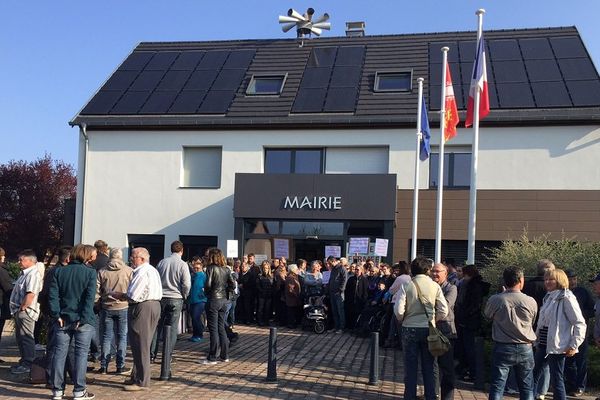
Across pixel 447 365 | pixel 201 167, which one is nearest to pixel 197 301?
pixel 447 365

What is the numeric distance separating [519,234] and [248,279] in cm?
854

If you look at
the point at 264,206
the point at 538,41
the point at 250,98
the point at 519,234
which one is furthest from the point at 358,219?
the point at 538,41

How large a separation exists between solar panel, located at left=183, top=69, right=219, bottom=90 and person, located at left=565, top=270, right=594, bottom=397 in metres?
16.7

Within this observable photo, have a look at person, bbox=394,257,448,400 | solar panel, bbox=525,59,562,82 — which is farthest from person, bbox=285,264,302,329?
solar panel, bbox=525,59,562,82

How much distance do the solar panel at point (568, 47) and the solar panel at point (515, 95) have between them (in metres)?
2.52

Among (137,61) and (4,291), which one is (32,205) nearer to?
(137,61)

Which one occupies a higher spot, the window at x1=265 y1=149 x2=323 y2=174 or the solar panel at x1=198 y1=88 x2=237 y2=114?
the solar panel at x1=198 y1=88 x2=237 y2=114

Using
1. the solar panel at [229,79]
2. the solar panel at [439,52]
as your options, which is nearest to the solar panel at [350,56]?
the solar panel at [439,52]

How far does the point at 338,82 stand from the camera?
72.2 ft

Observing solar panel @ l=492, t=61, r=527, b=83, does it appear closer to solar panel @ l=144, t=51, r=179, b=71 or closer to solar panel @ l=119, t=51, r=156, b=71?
solar panel @ l=144, t=51, r=179, b=71

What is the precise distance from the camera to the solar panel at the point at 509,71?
20.7 meters

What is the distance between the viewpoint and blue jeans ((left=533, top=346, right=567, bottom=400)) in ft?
23.6

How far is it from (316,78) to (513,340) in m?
16.9

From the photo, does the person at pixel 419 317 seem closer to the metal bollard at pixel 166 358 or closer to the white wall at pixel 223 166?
the metal bollard at pixel 166 358
